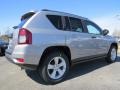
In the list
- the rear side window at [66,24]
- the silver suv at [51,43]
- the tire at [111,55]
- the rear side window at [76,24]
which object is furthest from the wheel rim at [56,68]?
the tire at [111,55]

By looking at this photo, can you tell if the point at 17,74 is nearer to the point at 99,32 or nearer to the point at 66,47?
the point at 66,47

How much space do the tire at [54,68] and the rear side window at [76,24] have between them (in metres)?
0.98

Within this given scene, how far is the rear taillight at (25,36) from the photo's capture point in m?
Result: 4.76

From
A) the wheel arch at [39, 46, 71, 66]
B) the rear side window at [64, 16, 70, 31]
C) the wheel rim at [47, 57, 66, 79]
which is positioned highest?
the rear side window at [64, 16, 70, 31]

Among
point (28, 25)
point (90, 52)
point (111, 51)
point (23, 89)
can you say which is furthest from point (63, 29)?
point (111, 51)

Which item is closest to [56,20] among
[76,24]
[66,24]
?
[66,24]

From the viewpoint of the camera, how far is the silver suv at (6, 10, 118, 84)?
4.82m

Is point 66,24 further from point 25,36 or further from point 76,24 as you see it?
point 25,36

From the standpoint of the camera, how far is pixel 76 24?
6301 mm

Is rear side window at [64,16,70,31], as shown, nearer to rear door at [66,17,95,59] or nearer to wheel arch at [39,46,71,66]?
rear door at [66,17,95,59]

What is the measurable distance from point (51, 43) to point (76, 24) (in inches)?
59.3

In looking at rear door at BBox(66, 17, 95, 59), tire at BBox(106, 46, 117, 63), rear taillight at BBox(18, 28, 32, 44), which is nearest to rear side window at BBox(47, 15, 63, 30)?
rear door at BBox(66, 17, 95, 59)

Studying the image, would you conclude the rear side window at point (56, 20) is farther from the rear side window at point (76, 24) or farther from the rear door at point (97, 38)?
the rear door at point (97, 38)

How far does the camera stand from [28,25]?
4898 mm
